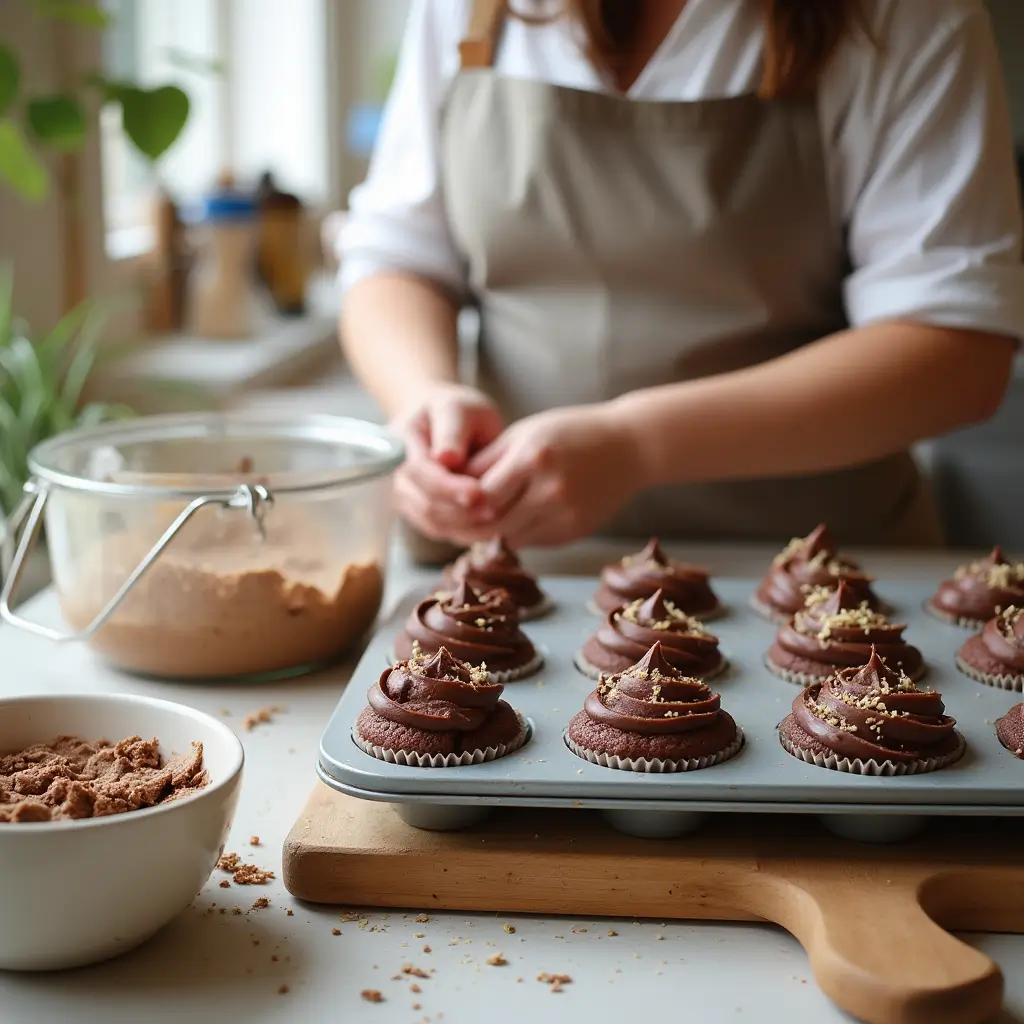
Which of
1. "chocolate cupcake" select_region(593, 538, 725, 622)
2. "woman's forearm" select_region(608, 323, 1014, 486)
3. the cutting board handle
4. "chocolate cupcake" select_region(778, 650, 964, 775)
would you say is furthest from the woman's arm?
the cutting board handle

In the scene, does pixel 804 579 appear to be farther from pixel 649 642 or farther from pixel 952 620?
pixel 649 642

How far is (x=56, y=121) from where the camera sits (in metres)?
1.84

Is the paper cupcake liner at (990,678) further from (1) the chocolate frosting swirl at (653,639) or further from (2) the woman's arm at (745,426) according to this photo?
(2) the woman's arm at (745,426)

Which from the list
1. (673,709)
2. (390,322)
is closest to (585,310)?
(390,322)

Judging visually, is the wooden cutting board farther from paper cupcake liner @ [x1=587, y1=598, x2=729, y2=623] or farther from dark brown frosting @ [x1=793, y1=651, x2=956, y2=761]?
paper cupcake liner @ [x1=587, y1=598, x2=729, y2=623]

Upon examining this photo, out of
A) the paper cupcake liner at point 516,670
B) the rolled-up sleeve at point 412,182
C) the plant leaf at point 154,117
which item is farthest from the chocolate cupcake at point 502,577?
the plant leaf at point 154,117

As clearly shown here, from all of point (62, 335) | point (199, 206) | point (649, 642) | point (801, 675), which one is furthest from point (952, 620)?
point (199, 206)

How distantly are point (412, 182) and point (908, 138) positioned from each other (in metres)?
0.63

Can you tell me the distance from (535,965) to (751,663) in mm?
422

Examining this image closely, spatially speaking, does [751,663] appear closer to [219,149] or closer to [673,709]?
[673,709]

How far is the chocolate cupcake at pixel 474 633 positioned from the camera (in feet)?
3.54

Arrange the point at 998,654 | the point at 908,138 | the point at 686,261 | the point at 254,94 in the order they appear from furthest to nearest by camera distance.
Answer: the point at 254,94, the point at 686,261, the point at 908,138, the point at 998,654

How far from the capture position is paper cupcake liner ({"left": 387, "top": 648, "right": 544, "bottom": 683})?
1.07m

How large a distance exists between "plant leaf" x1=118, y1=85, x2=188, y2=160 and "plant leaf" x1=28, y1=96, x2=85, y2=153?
83mm
